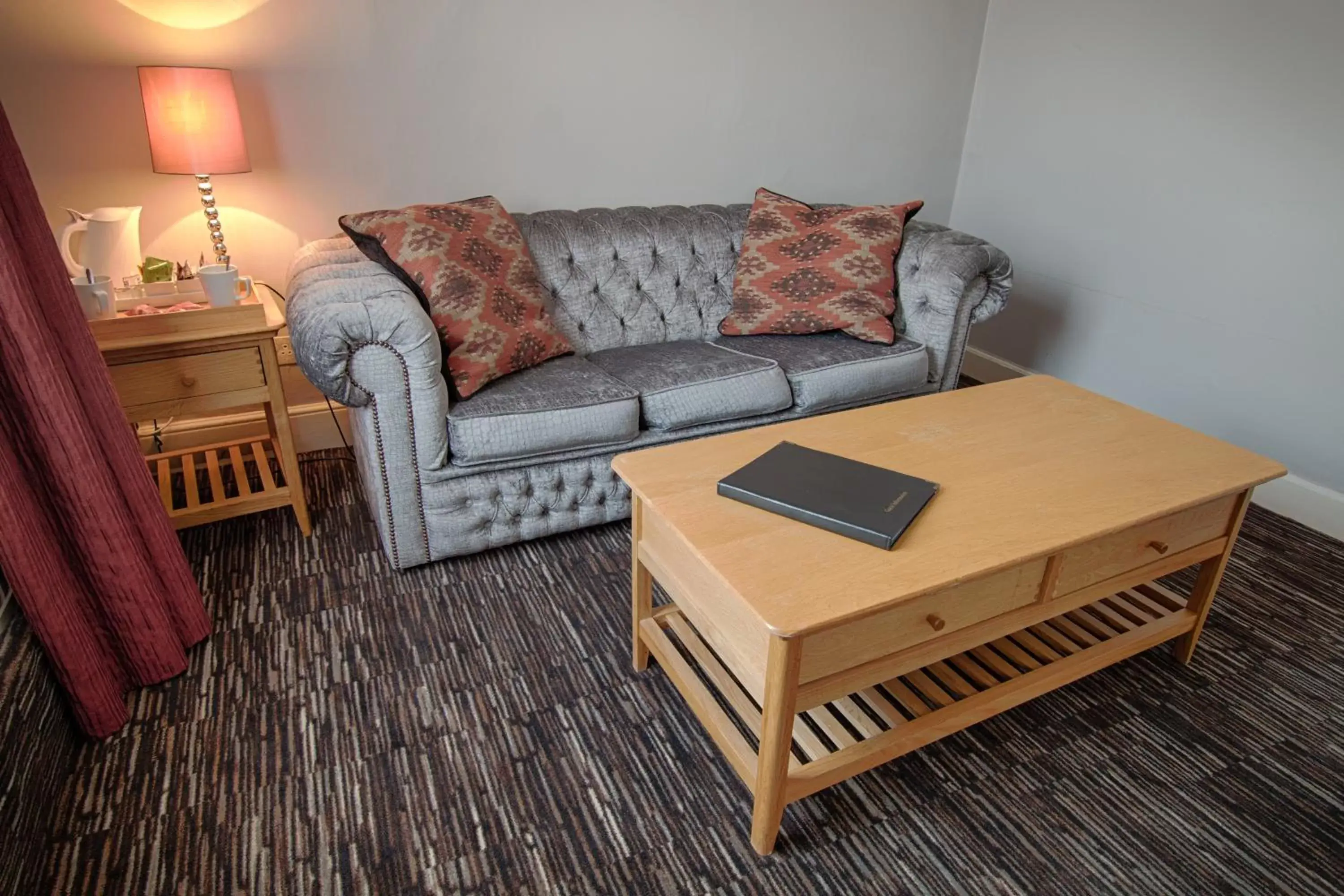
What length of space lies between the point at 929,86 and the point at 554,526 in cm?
261

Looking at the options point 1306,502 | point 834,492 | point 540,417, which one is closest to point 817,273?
point 540,417

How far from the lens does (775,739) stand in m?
1.23

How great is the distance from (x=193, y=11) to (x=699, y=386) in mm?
1768

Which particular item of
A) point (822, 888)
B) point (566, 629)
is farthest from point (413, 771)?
point (822, 888)

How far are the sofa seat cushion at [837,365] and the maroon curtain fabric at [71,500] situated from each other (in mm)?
1713

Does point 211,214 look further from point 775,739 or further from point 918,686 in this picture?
point 918,686

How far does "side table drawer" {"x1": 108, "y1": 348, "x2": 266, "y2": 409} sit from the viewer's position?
188 cm

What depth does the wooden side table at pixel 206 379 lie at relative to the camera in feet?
6.13

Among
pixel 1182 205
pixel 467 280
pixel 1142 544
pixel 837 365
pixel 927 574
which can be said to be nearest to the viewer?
pixel 927 574

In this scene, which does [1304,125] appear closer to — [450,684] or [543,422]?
[543,422]

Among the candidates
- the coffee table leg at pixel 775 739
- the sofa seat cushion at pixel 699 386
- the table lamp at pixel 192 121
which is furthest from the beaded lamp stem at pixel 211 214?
the coffee table leg at pixel 775 739

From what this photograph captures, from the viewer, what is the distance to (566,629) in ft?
6.25

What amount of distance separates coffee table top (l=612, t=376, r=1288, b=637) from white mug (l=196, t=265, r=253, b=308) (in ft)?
3.94

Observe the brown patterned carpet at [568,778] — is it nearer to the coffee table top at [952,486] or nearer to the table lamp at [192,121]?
the coffee table top at [952,486]
